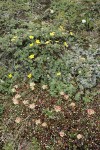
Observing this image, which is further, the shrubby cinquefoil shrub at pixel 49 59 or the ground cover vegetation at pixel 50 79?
the shrubby cinquefoil shrub at pixel 49 59

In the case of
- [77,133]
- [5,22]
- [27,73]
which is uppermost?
[5,22]

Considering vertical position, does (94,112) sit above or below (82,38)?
below

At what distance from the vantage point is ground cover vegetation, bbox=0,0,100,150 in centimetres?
472

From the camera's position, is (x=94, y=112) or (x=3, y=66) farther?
(x=3, y=66)

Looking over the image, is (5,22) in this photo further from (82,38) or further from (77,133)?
(77,133)

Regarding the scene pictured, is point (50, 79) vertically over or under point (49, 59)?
under

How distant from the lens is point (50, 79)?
5.29 m

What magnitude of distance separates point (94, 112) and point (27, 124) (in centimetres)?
106

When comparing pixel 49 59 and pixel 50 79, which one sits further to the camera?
pixel 49 59

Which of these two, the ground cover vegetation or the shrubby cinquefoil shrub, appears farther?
the shrubby cinquefoil shrub

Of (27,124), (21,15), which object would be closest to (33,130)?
(27,124)

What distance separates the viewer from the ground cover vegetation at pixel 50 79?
472cm

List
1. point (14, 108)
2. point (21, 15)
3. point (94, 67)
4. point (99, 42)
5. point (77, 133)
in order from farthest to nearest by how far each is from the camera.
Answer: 1. point (21, 15)
2. point (99, 42)
3. point (94, 67)
4. point (14, 108)
5. point (77, 133)

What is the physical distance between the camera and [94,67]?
5387 mm
